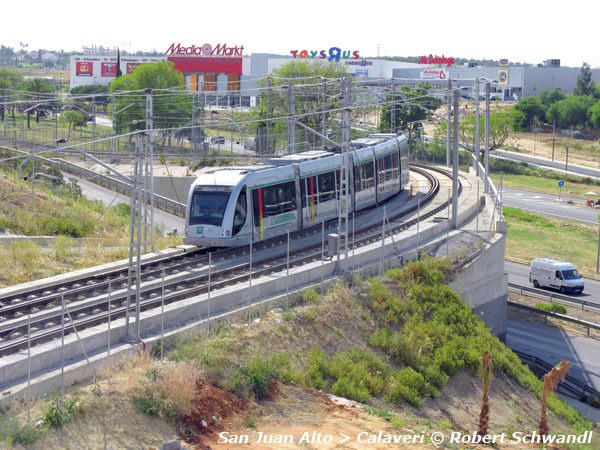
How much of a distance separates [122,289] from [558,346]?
19547 mm

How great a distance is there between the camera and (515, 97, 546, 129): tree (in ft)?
381

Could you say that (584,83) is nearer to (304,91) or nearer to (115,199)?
(304,91)

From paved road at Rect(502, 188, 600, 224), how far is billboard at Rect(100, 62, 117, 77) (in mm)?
70236

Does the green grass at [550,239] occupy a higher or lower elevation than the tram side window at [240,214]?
lower

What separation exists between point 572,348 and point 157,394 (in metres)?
22.6

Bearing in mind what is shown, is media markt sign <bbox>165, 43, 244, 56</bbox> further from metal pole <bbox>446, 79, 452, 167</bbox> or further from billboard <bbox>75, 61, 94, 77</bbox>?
metal pole <bbox>446, 79, 452, 167</bbox>

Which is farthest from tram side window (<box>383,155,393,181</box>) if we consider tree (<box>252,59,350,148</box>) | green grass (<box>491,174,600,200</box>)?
green grass (<box>491,174,600,200</box>)

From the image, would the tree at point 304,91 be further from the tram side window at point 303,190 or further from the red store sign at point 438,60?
the red store sign at point 438,60

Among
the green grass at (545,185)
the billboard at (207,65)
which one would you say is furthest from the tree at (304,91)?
the billboard at (207,65)

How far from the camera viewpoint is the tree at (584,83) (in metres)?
129

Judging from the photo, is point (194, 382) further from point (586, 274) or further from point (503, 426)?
point (586, 274)

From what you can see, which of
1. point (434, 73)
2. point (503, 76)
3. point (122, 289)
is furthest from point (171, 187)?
point (503, 76)

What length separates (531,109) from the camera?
4574 inches

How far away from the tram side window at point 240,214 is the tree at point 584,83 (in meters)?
117
